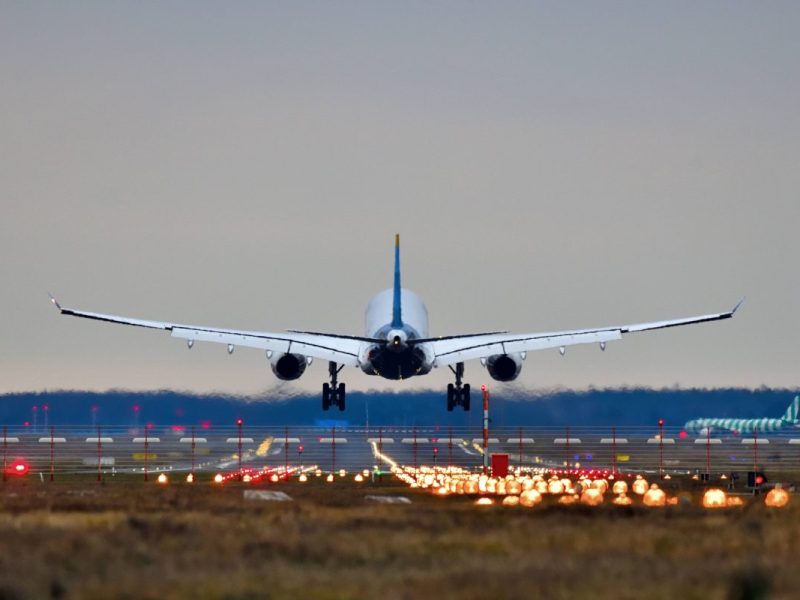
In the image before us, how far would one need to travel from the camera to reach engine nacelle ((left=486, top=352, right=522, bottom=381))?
8925 cm

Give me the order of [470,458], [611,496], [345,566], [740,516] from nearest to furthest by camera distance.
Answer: [345,566], [740,516], [611,496], [470,458]

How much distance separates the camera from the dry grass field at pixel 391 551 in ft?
71.7

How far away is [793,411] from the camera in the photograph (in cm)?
16662

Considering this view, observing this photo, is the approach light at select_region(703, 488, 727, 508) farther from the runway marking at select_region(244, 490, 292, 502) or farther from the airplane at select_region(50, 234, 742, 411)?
the airplane at select_region(50, 234, 742, 411)

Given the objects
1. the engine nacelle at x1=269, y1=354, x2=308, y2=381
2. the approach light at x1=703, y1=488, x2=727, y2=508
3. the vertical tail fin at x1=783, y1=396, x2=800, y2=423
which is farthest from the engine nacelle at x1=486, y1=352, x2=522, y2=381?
the vertical tail fin at x1=783, y1=396, x2=800, y2=423

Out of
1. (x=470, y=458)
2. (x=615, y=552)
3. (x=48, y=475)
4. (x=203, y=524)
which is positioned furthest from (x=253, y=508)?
(x=470, y=458)

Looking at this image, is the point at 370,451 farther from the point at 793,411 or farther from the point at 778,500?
the point at 793,411

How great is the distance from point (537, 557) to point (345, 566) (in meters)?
3.29

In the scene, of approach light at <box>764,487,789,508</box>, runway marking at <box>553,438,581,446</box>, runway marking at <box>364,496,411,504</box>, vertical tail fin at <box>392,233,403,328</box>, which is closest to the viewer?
approach light at <box>764,487,789,508</box>

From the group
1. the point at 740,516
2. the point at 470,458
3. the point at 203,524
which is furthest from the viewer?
the point at 470,458

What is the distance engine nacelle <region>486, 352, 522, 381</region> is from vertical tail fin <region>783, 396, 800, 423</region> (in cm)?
7902

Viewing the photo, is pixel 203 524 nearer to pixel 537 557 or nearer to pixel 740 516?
pixel 537 557

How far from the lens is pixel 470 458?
321 ft

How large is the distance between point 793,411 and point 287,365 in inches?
3588
